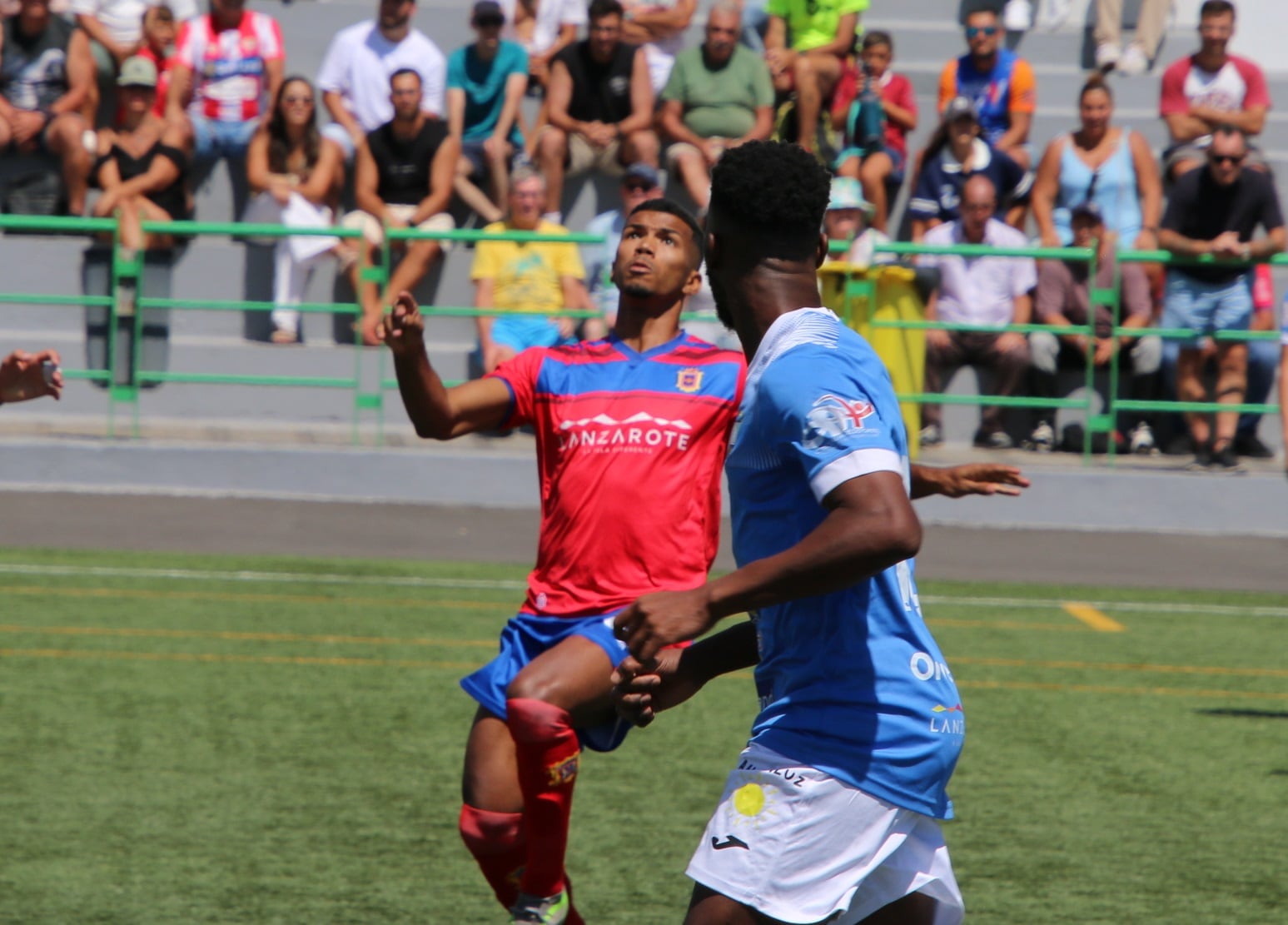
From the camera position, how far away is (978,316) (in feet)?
46.7

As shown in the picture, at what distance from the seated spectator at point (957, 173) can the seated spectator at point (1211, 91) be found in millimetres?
1570

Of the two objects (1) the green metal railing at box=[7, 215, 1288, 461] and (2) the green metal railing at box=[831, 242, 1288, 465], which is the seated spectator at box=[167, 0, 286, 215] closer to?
(1) the green metal railing at box=[7, 215, 1288, 461]

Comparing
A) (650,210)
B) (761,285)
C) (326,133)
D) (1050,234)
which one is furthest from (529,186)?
(761,285)

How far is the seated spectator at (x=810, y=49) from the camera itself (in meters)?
15.4

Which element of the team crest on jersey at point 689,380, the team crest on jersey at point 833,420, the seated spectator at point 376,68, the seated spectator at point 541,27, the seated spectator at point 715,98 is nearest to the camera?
the team crest on jersey at point 833,420

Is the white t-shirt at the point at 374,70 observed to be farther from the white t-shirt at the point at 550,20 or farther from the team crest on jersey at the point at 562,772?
the team crest on jersey at the point at 562,772

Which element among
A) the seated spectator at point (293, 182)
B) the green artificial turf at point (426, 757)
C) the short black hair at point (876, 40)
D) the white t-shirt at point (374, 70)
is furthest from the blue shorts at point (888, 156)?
the green artificial turf at point (426, 757)

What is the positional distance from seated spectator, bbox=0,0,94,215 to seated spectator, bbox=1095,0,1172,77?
367 inches

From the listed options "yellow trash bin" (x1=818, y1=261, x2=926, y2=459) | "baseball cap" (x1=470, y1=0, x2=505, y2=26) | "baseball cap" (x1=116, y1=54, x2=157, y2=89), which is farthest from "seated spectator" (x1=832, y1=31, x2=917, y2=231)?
"baseball cap" (x1=116, y1=54, x2=157, y2=89)

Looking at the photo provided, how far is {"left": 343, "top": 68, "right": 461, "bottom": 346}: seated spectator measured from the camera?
48.5ft

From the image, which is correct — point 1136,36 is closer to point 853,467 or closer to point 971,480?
point 971,480

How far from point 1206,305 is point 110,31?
9.21 meters

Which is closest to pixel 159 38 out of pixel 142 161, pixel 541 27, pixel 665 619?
pixel 142 161

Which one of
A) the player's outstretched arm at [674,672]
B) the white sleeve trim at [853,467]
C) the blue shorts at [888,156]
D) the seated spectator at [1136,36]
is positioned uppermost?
the seated spectator at [1136,36]
